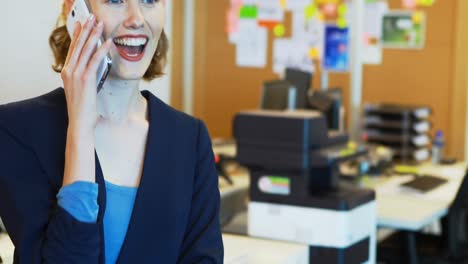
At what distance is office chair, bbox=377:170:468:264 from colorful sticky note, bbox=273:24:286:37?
7.86 ft

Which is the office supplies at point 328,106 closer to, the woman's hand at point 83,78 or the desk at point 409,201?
the desk at point 409,201

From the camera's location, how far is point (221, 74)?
6.15m

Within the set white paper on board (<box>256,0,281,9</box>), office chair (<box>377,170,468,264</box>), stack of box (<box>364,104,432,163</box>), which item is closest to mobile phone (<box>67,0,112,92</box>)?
office chair (<box>377,170,468,264</box>)

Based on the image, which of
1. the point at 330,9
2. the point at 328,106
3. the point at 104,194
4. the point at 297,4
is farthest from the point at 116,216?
the point at 297,4

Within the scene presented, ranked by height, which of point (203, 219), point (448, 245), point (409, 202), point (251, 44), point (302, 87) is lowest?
point (448, 245)

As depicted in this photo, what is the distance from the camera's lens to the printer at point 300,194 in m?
2.75

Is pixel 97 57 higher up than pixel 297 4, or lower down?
lower down

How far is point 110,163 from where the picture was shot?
1.64 metres

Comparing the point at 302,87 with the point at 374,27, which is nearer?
the point at 302,87

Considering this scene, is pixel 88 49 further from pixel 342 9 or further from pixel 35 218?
pixel 342 9

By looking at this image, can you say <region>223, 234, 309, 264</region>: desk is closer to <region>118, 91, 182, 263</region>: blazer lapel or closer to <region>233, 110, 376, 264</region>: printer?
<region>233, 110, 376, 264</region>: printer

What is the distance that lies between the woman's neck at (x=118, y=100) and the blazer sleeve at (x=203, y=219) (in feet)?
0.54

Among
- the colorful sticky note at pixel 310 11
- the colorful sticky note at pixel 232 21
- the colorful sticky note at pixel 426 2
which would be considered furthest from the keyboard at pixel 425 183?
the colorful sticky note at pixel 232 21

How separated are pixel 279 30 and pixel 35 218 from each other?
4528mm
